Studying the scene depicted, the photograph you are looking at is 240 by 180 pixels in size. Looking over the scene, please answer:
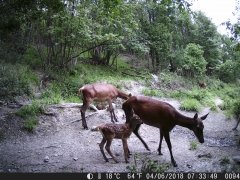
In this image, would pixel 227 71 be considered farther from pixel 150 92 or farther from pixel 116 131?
pixel 116 131

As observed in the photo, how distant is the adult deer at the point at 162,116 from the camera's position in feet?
33.0

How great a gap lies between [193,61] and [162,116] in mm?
18904

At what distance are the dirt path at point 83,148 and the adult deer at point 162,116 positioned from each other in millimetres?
714

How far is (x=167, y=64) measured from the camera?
91.6 ft

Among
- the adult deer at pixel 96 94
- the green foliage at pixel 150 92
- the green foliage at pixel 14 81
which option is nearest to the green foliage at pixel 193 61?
the green foliage at pixel 150 92

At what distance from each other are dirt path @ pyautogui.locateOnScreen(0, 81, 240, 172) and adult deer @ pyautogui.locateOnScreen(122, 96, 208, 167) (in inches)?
28.1

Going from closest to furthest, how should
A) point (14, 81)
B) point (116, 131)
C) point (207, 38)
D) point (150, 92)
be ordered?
1. point (116, 131)
2. point (14, 81)
3. point (150, 92)
4. point (207, 38)

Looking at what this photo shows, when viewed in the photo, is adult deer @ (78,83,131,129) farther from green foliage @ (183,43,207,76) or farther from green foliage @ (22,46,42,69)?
green foliage @ (183,43,207,76)

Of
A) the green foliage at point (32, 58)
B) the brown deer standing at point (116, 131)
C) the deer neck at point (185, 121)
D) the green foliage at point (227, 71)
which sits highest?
the green foliage at point (32, 58)

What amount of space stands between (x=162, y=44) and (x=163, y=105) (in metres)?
16.1

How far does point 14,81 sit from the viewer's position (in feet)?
51.2

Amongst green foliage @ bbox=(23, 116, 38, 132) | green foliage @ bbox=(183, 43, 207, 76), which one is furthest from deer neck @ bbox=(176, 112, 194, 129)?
green foliage @ bbox=(183, 43, 207, 76)

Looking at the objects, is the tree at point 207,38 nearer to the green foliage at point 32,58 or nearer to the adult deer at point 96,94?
the green foliage at point 32,58

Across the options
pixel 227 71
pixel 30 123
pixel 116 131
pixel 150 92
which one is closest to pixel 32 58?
pixel 150 92
